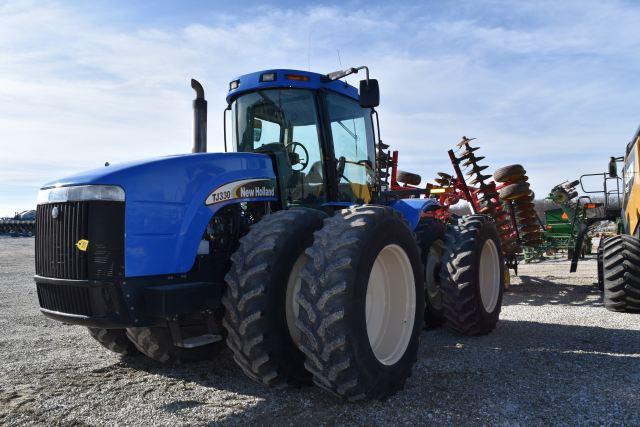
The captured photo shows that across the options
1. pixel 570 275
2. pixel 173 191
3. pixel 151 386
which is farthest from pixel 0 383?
pixel 570 275

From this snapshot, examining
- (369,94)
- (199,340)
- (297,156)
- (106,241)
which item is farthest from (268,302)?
(369,94)

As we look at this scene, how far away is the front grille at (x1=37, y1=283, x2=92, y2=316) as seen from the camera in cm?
344

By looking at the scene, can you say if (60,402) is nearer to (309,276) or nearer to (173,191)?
(173,191)

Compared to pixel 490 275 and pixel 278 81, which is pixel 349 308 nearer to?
pixel 278 81

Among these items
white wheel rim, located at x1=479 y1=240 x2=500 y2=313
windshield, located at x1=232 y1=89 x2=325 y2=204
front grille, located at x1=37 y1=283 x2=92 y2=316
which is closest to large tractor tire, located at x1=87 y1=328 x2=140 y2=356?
front grille, located at x1=37 y1=283 x2=92 y2=316

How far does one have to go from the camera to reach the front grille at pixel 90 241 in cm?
340

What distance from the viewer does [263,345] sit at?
3.49 meters

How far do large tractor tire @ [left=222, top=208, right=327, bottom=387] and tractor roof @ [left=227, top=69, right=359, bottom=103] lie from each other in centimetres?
150

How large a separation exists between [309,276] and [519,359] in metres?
2.47

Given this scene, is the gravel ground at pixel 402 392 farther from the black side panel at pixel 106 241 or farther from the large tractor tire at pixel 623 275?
the black side panel at pixel 106 241

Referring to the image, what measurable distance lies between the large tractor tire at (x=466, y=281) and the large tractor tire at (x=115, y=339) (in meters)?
3.19

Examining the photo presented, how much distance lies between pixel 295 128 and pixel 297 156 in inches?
10.4

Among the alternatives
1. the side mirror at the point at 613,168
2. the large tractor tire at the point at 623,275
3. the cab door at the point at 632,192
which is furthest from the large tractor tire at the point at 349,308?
the side mirror at the point at 613,168

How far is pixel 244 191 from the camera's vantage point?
4090mm
